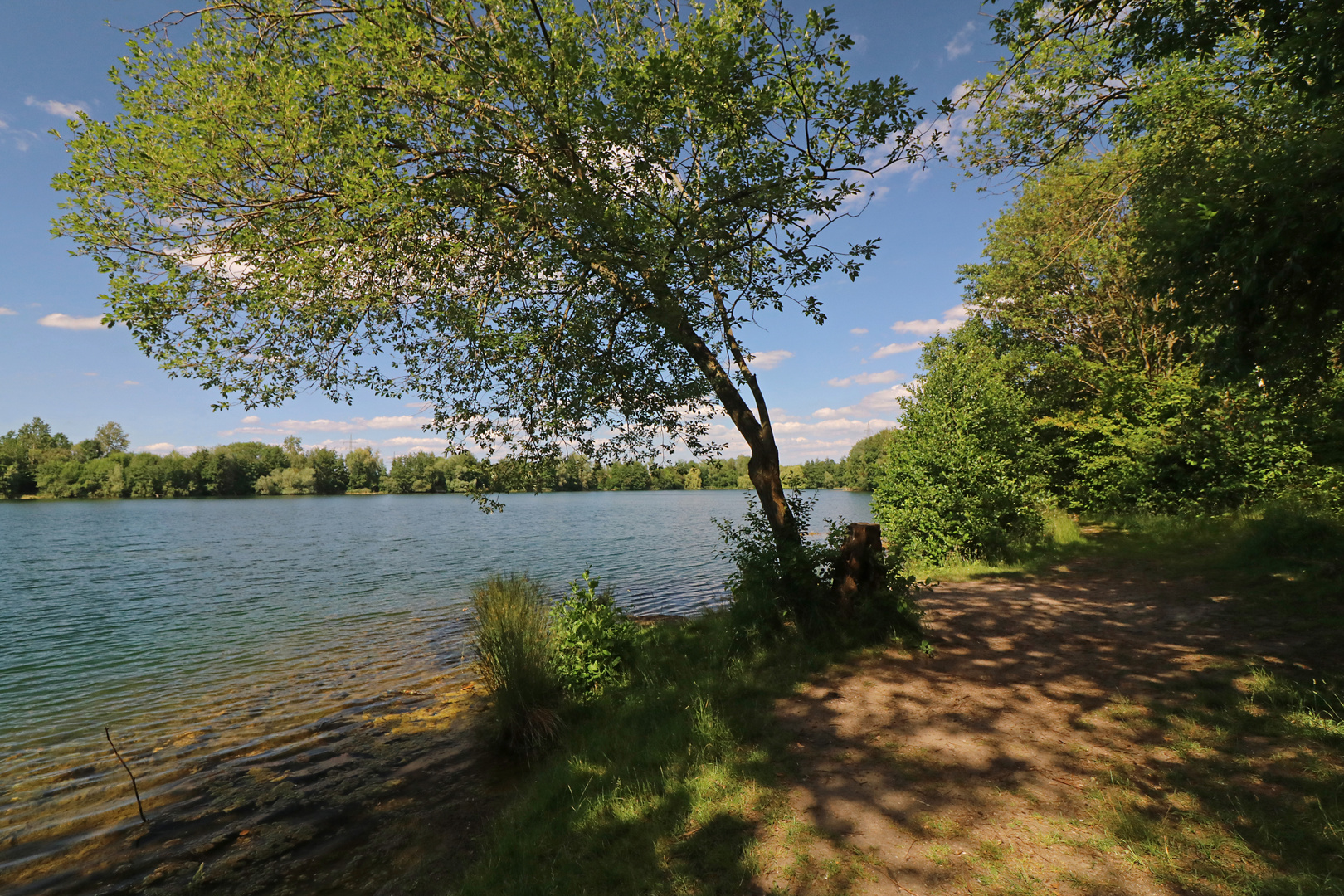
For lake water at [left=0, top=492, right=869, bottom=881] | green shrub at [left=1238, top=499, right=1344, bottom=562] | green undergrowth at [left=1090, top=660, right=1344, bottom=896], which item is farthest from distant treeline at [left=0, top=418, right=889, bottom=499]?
green undergrowth at [left=1090, top=660, right=1344, bottom=896]

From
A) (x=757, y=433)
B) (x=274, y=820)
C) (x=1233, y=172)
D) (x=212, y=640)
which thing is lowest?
(x=274, y=820)

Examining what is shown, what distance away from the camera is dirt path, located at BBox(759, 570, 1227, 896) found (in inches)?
138

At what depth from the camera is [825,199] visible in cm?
640

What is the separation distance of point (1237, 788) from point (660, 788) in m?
4.25

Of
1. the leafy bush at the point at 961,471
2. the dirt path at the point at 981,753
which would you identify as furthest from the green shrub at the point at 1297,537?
the leafy bush at the point at 961,471

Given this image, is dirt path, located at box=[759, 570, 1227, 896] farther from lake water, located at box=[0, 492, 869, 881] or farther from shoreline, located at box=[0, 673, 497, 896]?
lake water, located at box=[0, 492, 869, 881]

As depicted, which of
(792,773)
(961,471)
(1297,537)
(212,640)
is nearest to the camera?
(792,773)

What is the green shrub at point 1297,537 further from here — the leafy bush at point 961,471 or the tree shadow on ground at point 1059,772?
the leafy bush at point 961,471

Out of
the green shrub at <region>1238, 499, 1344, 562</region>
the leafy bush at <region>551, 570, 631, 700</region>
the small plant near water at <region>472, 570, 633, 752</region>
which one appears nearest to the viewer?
the small plant near water at <region>472, 570, 633, 752</region>

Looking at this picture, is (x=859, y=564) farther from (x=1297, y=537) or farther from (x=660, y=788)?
(x=1297, y=537)

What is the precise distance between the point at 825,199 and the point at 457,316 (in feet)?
15.8

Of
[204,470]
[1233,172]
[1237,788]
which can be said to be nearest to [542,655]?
[1237,788]

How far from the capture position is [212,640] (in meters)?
14.0

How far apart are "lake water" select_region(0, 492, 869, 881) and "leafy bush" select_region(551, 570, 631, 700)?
11.7ft
